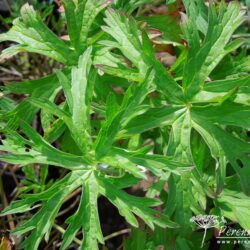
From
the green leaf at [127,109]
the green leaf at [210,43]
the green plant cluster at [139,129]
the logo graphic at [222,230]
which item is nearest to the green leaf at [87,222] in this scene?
the green plant cluster at [139,129]

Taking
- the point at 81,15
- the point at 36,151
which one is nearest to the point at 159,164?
the point at 36,151

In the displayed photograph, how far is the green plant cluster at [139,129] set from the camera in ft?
4.13

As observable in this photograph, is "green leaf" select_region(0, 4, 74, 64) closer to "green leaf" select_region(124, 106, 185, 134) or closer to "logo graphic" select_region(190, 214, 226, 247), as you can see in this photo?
"green leaf" select_region(124, 106, 185, 134)

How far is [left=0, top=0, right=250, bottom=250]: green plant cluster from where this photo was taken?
1259 mm

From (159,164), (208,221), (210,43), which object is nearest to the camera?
(159,164)

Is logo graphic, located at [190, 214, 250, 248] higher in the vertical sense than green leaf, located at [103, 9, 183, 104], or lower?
lower

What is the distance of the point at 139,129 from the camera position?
131cm

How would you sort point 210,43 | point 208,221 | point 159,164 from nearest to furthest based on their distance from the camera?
point 159,164, point 210,43, point 208,221

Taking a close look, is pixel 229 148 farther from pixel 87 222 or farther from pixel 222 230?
pixel 87 222

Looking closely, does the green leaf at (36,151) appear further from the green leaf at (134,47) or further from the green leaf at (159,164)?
the green leaf at (134,47)

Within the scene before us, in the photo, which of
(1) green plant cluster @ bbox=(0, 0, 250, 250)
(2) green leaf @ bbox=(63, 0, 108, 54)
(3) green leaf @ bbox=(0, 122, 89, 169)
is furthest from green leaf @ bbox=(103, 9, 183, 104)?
(3) green leaf @ bbox=(0, 122, 89, 169)

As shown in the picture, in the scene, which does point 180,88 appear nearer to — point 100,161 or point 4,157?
point 100,161

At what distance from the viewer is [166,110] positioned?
1.36 metres

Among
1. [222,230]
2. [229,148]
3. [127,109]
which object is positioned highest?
[127,109]
